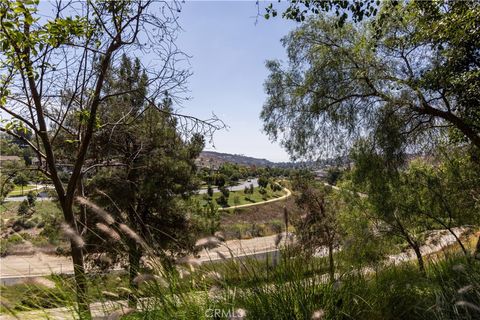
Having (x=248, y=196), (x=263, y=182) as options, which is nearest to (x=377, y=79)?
(x=248, y=196)

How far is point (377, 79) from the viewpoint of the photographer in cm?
953

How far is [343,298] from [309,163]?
9.28 meters

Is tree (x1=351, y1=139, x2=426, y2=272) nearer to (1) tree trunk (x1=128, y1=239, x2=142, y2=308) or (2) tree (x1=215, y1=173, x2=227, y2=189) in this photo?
(2) tree (x1=215, y1=173, x2=227, y2=189)

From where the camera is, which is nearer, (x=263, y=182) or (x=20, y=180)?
(x=20, y=180)

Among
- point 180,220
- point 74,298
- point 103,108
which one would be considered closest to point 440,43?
point 103,108

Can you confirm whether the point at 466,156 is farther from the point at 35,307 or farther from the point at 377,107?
the point at 35,307

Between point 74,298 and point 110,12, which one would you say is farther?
point 110,12

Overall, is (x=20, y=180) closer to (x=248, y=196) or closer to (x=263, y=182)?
(x=248, y=196)

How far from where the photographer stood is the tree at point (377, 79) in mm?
8117

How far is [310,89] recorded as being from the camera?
34.5ft

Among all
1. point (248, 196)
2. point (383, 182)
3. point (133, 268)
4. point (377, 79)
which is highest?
point (377, 79)

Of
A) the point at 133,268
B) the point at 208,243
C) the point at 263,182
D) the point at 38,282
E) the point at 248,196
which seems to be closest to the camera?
the point at 38,282

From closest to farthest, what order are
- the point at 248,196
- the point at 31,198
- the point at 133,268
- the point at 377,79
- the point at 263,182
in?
the point at 133,268 < the point at 31,198 < the point at 377,79 < the point at 248,196 < the point at 263,182

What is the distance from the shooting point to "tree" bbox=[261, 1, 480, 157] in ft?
26.6
